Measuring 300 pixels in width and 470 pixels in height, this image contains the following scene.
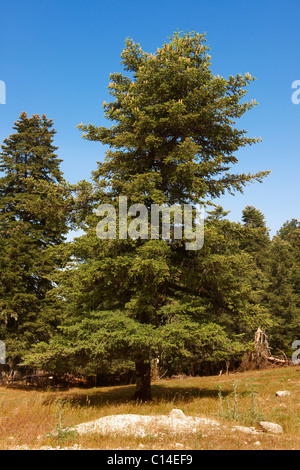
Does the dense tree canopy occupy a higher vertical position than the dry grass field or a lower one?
higher

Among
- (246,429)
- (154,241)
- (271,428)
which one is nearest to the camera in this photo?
(246,429)

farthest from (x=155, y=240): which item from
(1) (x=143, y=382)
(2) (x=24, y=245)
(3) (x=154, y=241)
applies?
(2) (x=24, y=245)

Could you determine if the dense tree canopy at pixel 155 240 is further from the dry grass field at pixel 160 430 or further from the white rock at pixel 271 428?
the white rock at pixel 271 428

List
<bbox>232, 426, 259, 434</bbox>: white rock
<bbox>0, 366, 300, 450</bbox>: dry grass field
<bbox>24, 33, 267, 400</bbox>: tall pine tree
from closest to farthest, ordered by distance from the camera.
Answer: <bbox>0, 366, 300, 450</bbox>: dry grass field < <bbox>232, 426, 259, 434</bbox>: white rock < <bbox>24, 33, 267, 400</bbox>: tall pine tree

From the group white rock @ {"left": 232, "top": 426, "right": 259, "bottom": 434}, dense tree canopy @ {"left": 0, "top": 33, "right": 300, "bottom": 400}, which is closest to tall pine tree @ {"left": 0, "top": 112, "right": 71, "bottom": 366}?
dense tree canopy @ {"left": 0, "top": 33, "right": 300, "bottom": 400}

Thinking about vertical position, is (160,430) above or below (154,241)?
below

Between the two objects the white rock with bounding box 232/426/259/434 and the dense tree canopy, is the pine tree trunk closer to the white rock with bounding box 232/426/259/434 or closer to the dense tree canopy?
the dense tree canopy

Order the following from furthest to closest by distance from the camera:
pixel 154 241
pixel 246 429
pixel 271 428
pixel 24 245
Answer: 1. pixel 24 245
2. pixel 154 241
3. pixel 271 428
4. pixel 246 429

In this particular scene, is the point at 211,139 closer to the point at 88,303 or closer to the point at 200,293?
the point at 200,293

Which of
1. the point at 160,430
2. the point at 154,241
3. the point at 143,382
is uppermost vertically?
the point at 154,241

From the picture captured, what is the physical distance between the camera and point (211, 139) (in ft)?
42.4

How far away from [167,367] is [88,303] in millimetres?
17423

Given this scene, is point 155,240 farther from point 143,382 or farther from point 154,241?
point 143,382
